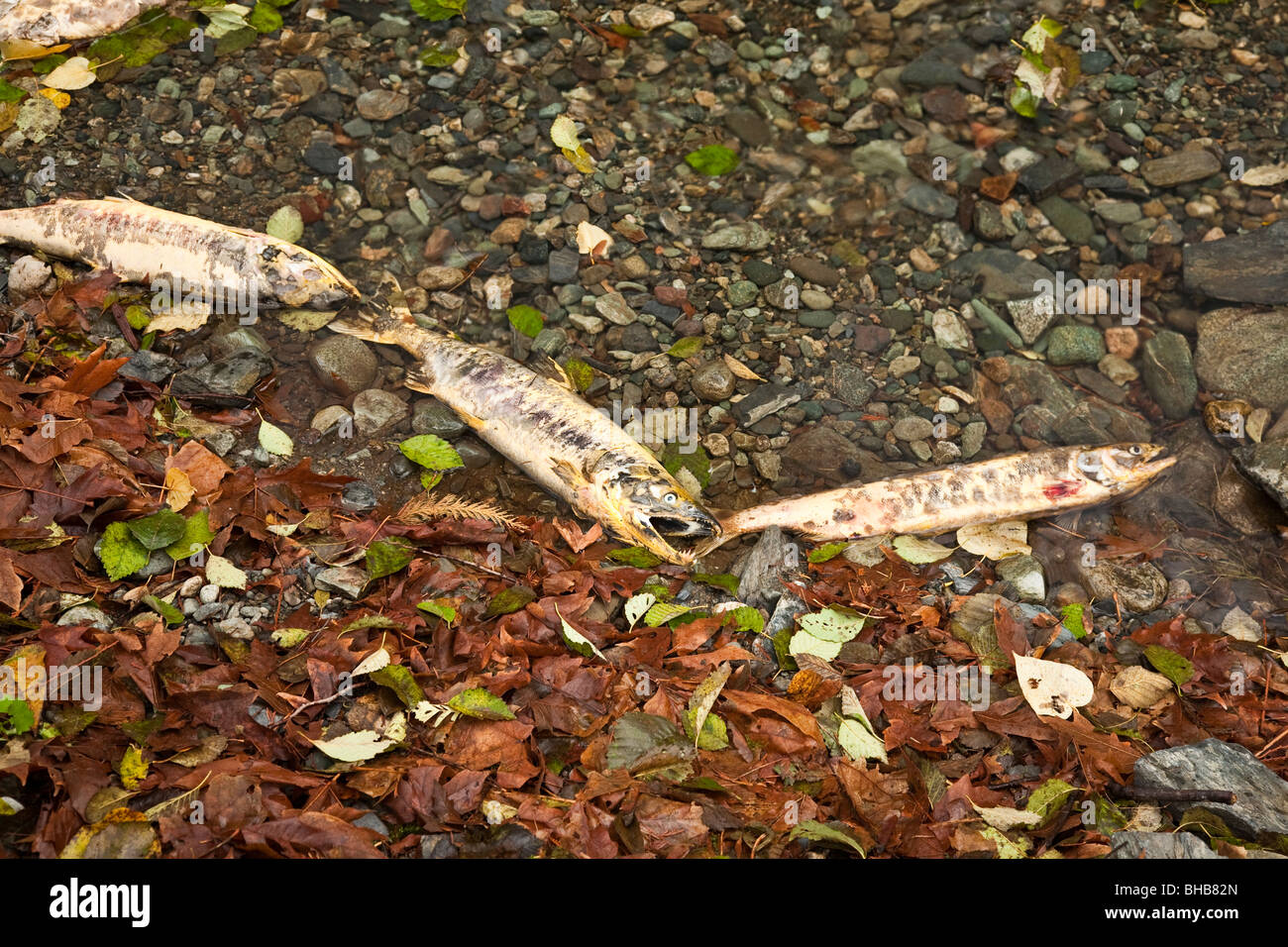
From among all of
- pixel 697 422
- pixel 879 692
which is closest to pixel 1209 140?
pixel 697 422

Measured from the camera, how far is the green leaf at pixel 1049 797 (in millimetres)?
3713

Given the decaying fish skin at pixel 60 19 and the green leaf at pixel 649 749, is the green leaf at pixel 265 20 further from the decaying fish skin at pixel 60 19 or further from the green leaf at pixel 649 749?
the green leaf at pixel 649 749

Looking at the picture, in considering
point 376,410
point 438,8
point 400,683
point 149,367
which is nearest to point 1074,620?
point 400,683

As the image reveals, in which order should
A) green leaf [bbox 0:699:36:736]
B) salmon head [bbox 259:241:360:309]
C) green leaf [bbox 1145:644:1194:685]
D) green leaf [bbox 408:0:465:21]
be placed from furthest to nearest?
green leaf [bbox 408:0:465:21] → salmon head [bbox 259:241:360:309] → green leaf [bbox 1145:644:1194:685] → green leaf [bbox 0:699:36:736]

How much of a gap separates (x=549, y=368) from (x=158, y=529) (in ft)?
8.24

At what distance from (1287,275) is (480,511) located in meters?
5.53

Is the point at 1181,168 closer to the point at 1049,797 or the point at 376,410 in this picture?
the point at 1049,797

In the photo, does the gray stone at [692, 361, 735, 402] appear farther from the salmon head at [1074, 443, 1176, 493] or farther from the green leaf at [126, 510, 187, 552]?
the green leaf at [126, 510, 187, 552]

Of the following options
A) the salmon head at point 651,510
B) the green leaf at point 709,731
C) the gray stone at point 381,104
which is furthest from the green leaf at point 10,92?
the green leaf at point 709,731

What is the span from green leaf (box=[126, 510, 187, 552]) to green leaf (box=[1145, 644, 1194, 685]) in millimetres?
4559

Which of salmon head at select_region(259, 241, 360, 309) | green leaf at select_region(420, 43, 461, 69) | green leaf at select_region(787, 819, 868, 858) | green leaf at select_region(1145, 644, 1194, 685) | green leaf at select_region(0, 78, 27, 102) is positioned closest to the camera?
green leaf at select_region(787, 819, 868, 858)

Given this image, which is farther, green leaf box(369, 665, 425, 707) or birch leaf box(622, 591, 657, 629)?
birch leaf box(622, 591, 657, 629)

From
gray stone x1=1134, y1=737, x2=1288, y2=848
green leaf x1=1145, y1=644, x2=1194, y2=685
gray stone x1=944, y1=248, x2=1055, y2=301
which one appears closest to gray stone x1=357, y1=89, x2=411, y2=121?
gray stone x1=944, y1=248, x2=1055, y2=301

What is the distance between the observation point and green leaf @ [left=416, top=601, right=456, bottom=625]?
4062mm
